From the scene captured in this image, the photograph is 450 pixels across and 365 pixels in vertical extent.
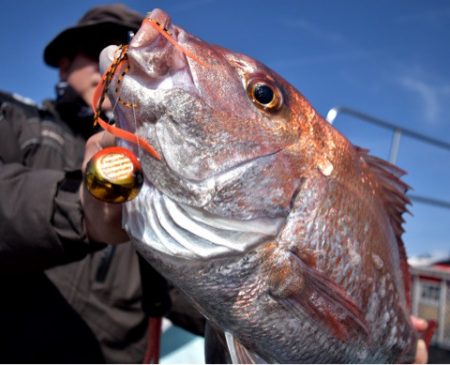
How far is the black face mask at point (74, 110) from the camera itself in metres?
2.92

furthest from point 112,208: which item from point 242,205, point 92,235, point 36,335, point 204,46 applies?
point 36,335

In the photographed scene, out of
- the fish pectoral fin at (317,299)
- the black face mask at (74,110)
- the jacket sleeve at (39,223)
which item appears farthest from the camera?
the black face mask at (74,110)

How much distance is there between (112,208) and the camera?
52.5 inches

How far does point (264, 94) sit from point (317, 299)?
659mm

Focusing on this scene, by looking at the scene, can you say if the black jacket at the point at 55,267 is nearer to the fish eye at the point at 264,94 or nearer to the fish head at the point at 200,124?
the fish head at the point at 200,124

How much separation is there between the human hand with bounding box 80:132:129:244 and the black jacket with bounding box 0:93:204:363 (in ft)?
0.11

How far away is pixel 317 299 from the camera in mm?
1316

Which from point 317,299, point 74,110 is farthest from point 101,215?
point 74,110

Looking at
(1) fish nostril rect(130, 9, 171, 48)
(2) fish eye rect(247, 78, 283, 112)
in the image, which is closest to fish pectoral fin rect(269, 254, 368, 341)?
(2) fish eye rect(247, 78, 283, 112)

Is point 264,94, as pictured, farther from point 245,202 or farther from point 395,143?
point 395,143

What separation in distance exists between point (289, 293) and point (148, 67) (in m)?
0.76

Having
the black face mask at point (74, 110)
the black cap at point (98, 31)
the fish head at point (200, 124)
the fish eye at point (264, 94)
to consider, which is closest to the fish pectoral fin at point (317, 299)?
the fish head at point (200, 124)

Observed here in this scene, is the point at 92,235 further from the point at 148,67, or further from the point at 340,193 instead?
the point at 340,193

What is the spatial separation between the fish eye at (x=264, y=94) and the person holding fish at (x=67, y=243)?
0.47m
